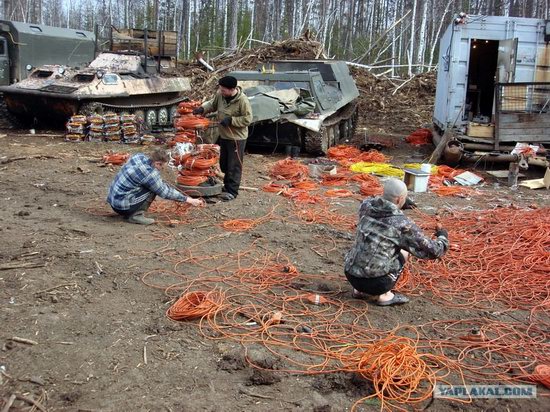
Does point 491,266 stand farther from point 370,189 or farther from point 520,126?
point 520,126

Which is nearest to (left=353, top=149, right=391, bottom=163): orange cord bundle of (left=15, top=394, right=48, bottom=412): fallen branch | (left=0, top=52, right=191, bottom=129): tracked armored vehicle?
(left=0, top=52, right=191, bottom=129): tracked armored vehicle

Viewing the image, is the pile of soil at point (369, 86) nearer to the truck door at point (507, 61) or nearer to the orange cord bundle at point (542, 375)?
the truck door at point (507, 61)

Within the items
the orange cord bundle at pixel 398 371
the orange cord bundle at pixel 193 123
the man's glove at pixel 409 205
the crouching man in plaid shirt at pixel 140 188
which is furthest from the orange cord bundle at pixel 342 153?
the orange cord bundle at pixel 398 371

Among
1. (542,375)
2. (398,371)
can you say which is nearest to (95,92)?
(398,371)

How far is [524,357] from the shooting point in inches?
170

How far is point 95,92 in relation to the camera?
545 inches

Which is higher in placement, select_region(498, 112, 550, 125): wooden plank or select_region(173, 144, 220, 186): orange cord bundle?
select_region(498, 112, 550, 125): wooden plank

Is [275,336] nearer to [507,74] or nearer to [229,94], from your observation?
[229,94]

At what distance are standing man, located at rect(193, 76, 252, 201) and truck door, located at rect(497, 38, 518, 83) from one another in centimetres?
605

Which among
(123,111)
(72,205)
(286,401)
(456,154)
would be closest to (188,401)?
(286,401)

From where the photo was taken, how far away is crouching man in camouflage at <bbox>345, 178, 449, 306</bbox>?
15.8 feet

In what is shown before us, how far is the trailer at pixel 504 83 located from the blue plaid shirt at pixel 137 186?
7.25 metres

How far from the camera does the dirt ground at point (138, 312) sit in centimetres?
362

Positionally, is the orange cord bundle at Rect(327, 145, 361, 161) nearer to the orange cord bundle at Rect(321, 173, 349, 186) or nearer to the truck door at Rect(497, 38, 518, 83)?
the orange cord bundle at Rect(321, 173, 349, 186)
